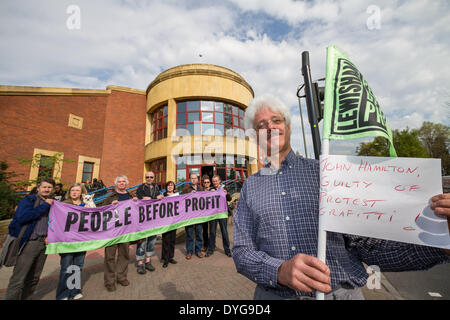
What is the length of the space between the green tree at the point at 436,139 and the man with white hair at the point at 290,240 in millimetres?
48164

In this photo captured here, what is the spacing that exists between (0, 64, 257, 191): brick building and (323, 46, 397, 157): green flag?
1384 cm

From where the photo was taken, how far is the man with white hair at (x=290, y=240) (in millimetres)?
1009

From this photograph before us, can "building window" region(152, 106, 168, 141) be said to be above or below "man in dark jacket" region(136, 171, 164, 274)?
above

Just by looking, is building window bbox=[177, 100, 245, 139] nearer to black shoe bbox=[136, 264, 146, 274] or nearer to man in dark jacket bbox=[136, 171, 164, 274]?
man in dark jacket bbox=[136, 171, 164, 274]

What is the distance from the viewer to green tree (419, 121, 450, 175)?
34438 mm

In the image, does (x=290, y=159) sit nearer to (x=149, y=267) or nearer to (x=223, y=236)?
(x=149, y=267)

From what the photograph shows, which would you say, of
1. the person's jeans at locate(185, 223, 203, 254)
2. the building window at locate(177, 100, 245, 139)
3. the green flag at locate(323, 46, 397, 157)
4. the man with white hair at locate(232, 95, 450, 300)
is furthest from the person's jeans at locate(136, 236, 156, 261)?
the building window at locate(177, 100, 245, 139)

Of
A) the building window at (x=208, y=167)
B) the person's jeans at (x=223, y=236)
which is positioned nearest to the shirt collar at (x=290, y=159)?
the person's jeans at (x=223, y=236)

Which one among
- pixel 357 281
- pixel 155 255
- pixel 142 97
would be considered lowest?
pixel 155 255

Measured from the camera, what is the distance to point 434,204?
0.89 metres

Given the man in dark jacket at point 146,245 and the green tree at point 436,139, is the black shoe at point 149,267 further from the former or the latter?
the green tree at point 436,139
